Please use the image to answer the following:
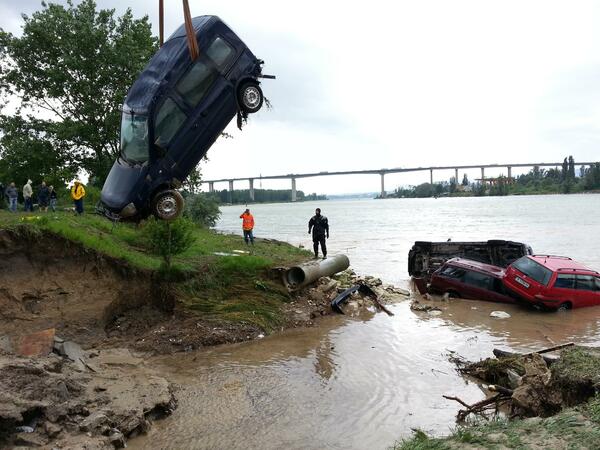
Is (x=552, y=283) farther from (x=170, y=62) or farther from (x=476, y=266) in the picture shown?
(x=170, y=62)

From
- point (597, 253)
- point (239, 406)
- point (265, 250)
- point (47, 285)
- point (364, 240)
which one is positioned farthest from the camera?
point (364, 240)

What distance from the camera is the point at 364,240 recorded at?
Result: 1522 inches

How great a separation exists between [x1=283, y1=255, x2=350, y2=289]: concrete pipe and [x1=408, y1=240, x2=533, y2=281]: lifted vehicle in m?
4.68

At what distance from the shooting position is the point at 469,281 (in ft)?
52.4

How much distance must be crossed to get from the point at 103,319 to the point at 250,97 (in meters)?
5.67

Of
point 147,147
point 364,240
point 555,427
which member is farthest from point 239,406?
point 364,240

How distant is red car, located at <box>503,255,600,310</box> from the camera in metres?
14.2

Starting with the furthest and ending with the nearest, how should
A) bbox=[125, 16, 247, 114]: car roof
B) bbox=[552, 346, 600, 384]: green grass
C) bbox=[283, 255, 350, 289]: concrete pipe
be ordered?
bbox=[283, 255, 350, 289]: concrete pipe, bbox=[125, 16, 247, 114]: car roof, bbox=[552, 346, 600, 384]: green grass

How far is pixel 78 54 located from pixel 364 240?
24.3 m

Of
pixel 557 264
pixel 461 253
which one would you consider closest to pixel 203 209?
pixel 461 253

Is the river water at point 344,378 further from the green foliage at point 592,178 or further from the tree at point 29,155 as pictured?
the green foliage at point 592,178

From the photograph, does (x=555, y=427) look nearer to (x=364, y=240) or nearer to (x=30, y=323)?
(x=30, y=323)

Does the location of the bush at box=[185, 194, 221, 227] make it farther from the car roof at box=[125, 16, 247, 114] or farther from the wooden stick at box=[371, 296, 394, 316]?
the car roof at box=[125, 16, 247, 114]

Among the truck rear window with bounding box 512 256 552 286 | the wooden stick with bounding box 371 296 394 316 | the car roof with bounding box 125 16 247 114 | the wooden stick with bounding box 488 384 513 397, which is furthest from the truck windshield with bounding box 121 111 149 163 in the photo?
the truck rear window with bounding box 512 256 552 286
